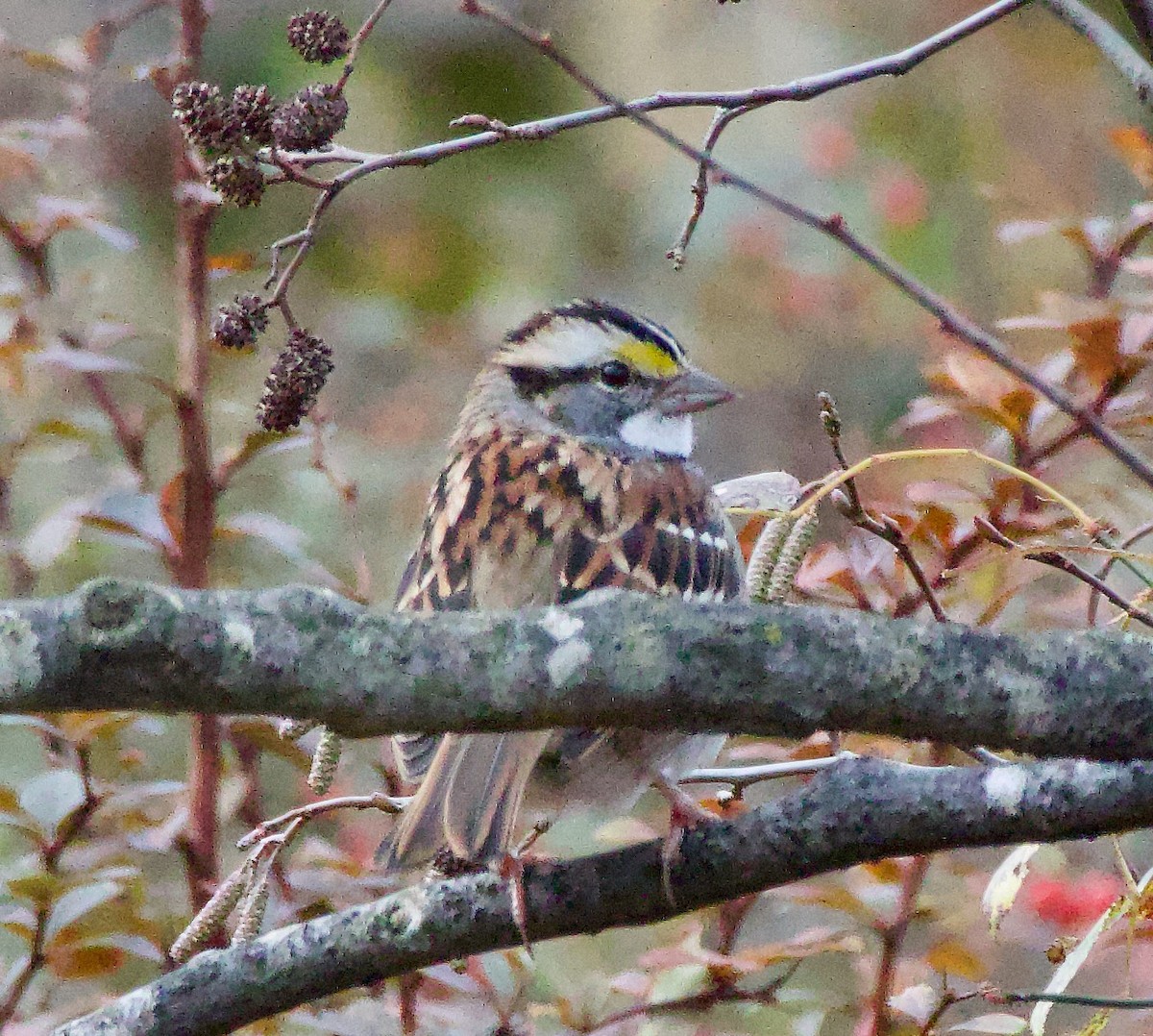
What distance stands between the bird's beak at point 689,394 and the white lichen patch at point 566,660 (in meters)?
1.90

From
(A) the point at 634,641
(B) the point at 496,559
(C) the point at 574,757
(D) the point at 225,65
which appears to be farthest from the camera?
(D) the point at 225,65

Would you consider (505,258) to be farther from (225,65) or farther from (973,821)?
(973,821)

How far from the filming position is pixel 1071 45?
6719 mm

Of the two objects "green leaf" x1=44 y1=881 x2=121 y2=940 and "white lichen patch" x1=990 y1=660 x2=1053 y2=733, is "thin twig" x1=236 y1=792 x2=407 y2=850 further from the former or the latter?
"white lichen patch" x1=990 y1=660 x2=1053 y2=733

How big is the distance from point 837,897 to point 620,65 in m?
4.86

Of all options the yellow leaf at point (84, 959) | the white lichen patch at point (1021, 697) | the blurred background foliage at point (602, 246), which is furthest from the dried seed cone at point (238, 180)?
the blurred background foliage at point (602, 246)

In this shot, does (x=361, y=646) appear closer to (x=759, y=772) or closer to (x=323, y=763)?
(x=323, y=763)

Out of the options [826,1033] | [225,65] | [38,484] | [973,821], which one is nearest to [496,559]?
[973,821]

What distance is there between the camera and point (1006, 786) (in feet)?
5.79

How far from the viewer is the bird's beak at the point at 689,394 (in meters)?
3.25

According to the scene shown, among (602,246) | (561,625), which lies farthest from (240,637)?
(602,246)

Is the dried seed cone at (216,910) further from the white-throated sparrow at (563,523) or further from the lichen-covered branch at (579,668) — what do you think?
the lichen-covered branch at (579,668)

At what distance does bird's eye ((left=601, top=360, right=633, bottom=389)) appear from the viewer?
11.0ft

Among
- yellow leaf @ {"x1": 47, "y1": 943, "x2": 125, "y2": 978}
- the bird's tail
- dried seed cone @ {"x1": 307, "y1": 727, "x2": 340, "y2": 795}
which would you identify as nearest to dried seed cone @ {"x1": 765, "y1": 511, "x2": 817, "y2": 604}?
the bird's tail
